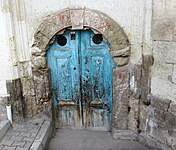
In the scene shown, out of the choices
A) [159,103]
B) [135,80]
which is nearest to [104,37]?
[135,80]

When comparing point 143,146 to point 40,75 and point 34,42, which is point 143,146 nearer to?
point 40,75

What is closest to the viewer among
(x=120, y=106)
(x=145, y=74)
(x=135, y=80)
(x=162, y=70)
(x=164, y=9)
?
(x=164, y=9)

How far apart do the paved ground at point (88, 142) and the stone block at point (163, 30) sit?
1847 mm

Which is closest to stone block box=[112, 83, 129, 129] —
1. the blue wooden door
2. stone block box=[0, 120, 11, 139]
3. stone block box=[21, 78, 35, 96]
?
the blue wooden door

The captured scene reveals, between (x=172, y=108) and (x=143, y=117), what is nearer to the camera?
(x=172, y=108)

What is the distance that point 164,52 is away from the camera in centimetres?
297

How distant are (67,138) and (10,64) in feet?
5.51

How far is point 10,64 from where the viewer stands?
3.47m

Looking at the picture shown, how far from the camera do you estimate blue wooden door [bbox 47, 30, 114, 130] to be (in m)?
3.56

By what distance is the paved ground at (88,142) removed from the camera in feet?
11.5

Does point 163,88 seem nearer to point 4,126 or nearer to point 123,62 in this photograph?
point 123,62

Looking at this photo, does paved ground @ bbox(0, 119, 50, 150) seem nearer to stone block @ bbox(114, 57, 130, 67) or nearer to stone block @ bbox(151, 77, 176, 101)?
stone block @ bbox(114, 57, 130, 67)

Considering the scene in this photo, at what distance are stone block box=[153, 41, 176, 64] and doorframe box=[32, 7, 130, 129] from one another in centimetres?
44

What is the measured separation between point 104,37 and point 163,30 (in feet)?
2.97
